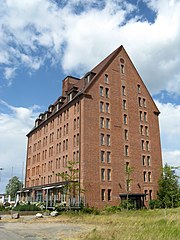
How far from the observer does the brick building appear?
137ft

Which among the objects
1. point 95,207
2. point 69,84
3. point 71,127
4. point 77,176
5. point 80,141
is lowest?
point 95,207

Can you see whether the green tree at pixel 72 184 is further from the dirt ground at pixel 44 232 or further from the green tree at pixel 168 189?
the dirt ground at pixel 44 232

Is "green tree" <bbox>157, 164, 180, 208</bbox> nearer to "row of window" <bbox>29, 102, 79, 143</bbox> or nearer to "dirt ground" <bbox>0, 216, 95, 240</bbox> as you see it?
"row of window" <bbox>29, 102, 79, 143</bbox>

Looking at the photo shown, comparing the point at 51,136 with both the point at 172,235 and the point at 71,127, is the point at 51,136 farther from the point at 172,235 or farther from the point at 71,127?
the point at 172,235

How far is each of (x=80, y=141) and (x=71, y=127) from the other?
5.00m

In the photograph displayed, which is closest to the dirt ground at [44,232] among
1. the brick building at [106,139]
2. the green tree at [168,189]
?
the brick building at [106,139]

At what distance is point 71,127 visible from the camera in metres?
46.8

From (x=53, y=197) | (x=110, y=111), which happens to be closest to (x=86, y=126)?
(x=110, y=111)

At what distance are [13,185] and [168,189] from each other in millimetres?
67934

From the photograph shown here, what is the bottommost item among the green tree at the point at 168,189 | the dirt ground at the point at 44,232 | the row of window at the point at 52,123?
the dirt ground at the point at 44,232

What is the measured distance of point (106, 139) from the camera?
4450cm

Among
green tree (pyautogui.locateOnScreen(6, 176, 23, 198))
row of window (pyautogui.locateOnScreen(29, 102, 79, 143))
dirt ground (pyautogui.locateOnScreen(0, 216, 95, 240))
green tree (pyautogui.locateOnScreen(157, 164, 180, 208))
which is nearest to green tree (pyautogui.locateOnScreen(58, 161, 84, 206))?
row of window (pyautogui.locateOnScreen(29, 102, 79, 143))

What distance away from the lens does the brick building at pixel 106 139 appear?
41906 millimetres

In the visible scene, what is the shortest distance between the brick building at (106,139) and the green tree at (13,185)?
43.6 meters
